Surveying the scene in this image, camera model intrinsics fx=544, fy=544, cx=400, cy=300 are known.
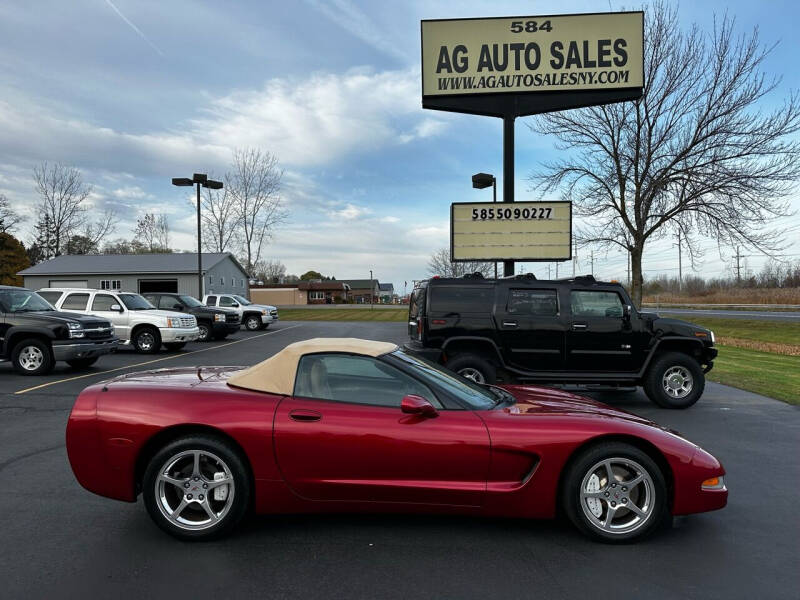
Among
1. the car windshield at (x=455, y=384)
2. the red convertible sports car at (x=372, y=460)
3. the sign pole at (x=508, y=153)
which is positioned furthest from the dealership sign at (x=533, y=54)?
the red convertible sports car at (x=372, y=460)

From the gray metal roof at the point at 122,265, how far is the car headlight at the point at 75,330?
32.6m

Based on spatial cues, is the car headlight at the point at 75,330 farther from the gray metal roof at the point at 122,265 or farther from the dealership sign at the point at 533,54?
the gray metal roof at the point at 122,265

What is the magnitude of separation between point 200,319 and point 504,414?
19107mm

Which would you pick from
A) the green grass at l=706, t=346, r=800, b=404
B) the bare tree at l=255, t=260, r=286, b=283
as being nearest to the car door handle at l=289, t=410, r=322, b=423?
the green grass at l=706, t=346, r=800, b=404

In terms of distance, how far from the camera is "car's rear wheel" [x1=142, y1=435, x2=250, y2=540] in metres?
3.51

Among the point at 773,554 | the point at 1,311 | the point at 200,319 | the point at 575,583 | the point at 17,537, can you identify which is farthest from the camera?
the point at 200,319

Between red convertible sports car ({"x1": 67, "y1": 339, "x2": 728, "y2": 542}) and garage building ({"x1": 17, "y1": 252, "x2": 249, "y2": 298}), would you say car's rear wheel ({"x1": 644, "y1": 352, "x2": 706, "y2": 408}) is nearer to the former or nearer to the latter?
red convertible sports car ({"x1": 67, "y1": 339, "x2": 728, "y2": 542})

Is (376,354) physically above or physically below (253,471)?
above

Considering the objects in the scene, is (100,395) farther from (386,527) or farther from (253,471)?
(386,527)

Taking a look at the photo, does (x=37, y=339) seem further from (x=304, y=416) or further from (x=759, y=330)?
(x=759, y=330)

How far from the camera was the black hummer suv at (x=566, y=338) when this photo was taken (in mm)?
8234

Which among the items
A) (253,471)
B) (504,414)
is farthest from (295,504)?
(504,414)

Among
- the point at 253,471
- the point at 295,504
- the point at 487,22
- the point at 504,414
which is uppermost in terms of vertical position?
the point at 487,22

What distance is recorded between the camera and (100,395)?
375cm
